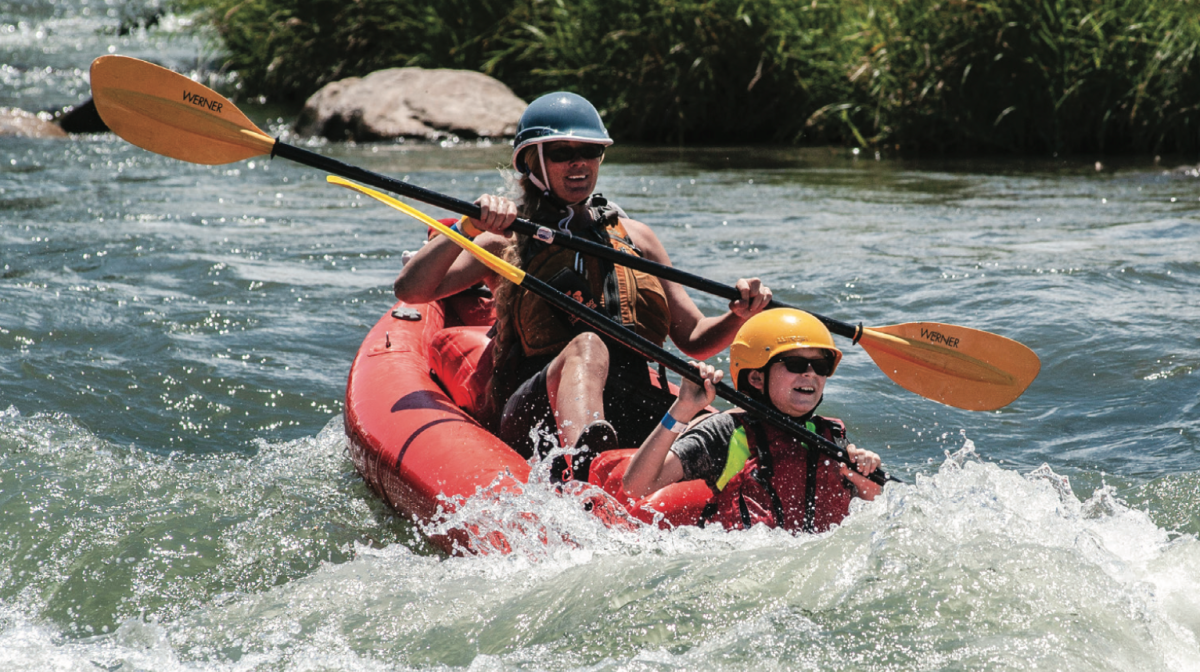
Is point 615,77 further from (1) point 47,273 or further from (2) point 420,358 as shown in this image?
(2) point 420,358

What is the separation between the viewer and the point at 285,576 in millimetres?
3451

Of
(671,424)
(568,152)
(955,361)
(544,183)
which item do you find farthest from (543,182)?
(955,361)

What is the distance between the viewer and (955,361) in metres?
3.92

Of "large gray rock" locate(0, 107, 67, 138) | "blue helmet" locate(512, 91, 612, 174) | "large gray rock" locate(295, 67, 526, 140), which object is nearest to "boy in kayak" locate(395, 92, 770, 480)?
"blue helmet" locate(512, 91, 612, 174)

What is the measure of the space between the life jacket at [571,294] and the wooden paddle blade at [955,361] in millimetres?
785

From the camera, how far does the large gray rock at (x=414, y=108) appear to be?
11984 mm

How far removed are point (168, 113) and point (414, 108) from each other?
329 inches

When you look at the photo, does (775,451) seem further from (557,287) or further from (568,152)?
(568,152)

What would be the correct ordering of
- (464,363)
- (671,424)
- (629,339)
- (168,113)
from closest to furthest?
1. (671,424)
2. (629,339)
3. (168,113)
4. (464,363)

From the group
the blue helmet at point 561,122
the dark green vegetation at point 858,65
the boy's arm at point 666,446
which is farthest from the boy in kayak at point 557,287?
the dark green vegetation at point 858,65

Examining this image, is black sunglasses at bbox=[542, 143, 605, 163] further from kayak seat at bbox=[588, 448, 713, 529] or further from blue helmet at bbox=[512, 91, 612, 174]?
kayak seat at bbox=[588, 448, 713, 529]

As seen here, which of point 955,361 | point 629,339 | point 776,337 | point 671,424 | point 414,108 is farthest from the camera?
point 414,108

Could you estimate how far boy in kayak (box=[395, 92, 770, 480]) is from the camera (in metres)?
3.59

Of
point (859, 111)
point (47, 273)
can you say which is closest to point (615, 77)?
point (859, 111)
